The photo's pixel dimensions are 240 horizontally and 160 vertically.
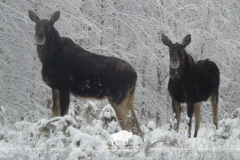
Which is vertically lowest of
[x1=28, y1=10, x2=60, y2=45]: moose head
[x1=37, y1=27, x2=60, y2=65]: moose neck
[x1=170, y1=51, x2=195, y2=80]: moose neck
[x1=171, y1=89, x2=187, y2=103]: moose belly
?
[x1=171, y1=89, x2=187, y2=103]: moose belly

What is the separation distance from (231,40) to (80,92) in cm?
487

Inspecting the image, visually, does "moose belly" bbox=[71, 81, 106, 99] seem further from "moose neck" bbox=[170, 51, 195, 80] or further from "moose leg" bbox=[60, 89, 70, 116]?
"moose neck" bbox=[170, 51, 195, 80]

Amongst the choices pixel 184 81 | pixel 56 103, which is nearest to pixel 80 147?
pixel 56 103

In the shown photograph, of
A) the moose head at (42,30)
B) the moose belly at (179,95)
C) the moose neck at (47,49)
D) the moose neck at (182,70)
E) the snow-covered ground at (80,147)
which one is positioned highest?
the moose head at (42,30)

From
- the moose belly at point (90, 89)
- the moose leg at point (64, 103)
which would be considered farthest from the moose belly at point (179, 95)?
the moose leg at point (64, 103)

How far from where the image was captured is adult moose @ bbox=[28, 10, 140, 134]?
460 centimetres

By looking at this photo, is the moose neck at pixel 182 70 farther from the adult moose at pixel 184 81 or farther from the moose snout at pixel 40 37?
the moose snout at pixel 40 37

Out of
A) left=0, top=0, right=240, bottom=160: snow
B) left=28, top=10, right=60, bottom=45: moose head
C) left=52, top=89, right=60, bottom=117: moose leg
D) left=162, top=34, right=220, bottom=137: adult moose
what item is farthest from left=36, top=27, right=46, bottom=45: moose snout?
left=162, top=34, right=220, bottom=137: adult moose

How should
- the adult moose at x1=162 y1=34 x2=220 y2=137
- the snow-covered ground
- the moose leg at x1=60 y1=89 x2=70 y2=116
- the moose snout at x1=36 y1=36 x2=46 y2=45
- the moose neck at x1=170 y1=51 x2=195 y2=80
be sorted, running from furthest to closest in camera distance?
the moose neck at x1=170 y1=51 x2=195 y2=80, the adult moose at x1=162 y1=34 x2=220 y2=137, the moose leg at x1=60 y1=89 x2=70 y2=116, the moose snout at x1=36 y1=36 x2=46 y2=45, the snow-covered ground

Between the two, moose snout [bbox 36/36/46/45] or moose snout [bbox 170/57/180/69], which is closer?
moose snout [bbox 36/36/46/45]

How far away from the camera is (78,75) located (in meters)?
4.79

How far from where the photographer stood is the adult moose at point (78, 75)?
15.1ft

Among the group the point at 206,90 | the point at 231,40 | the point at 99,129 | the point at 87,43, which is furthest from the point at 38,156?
the point at 231,40

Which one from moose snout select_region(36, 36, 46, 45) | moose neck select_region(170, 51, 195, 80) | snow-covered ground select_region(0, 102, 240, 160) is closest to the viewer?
snow-covered ground select_region(0, 102, 240, 160)
